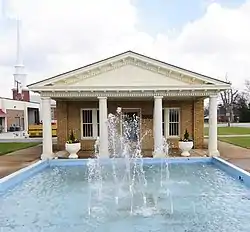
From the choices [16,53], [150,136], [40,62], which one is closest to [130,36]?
[150,136]

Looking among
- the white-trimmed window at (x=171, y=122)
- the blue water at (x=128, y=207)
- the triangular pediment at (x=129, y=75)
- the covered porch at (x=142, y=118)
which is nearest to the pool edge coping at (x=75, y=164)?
the blue water at (x=128, y=207)

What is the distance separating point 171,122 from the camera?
71.2 ft

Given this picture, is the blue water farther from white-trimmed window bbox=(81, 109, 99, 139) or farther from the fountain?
white-trimmed window bbox=(81, 109, 99, 139)

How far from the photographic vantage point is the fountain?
31.1ft

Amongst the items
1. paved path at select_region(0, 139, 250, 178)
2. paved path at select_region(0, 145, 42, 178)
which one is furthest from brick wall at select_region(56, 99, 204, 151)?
paved path at select_region(0, 145, 42, 178)

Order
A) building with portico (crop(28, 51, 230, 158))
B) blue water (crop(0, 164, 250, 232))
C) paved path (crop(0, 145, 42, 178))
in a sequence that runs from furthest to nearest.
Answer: building with portico (crop(28, 51, 230, 158)) < paved path (crop(0, 145, 42, 178)) < blue water (crop(0, 164, 250, 232))

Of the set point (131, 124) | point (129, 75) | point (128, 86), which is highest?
point (129, 75)

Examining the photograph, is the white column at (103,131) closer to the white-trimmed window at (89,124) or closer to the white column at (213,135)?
the white-trimmed window at (89,124)

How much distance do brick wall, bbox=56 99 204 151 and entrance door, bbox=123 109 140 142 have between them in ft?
0.99

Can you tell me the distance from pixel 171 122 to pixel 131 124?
93.0 inches

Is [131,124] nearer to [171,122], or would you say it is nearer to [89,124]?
[171,122]

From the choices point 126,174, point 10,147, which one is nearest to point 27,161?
point 126,174

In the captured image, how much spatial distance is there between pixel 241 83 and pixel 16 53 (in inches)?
1794

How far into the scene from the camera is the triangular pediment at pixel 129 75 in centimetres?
1759
